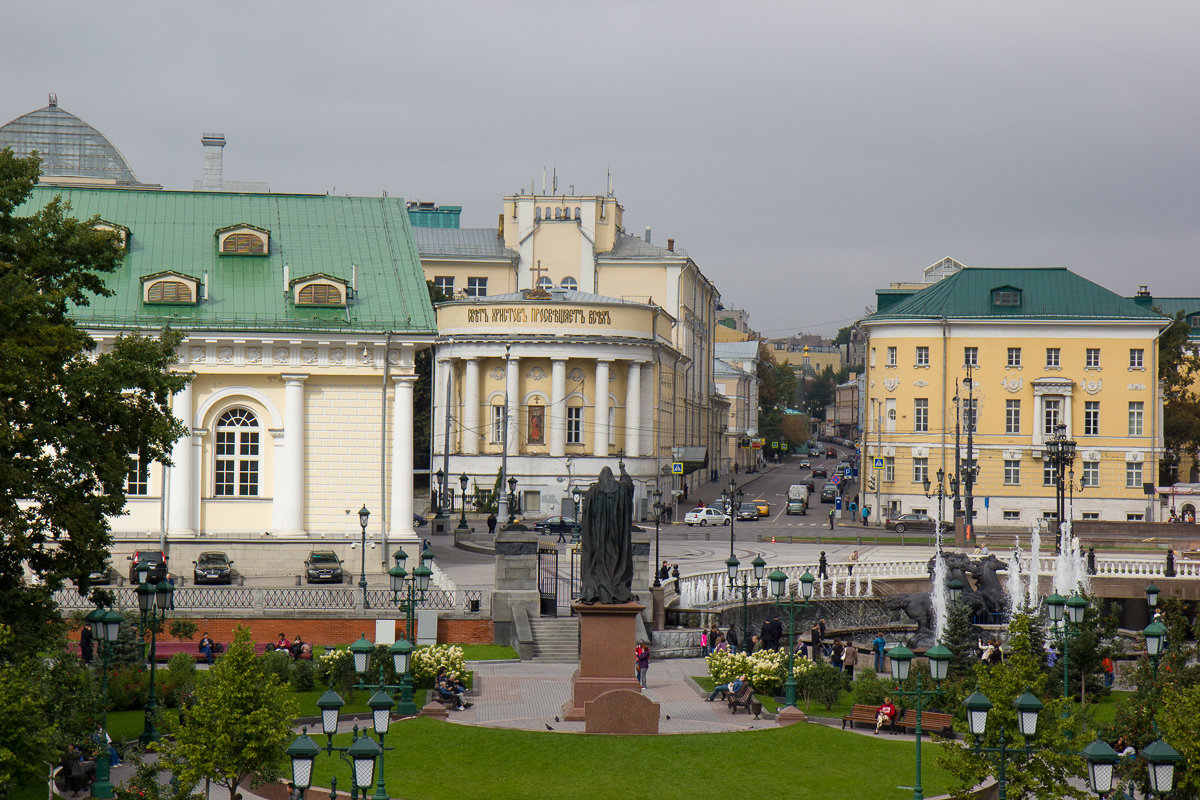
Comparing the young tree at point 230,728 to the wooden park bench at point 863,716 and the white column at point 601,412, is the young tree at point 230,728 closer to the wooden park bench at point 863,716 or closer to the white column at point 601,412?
the wooden park bench at point 863,716

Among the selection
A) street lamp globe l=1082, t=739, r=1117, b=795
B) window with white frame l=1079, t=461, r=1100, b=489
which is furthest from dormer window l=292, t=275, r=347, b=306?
window with white frame l=1079, t=461, r=1100, b=489

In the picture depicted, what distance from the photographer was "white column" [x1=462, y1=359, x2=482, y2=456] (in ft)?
264

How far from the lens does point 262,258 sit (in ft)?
162

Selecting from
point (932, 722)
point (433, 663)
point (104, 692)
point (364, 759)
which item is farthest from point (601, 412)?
point (364, 759)

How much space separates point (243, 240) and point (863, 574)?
80.7 feet

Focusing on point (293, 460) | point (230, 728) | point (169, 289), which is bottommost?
point (230, 728)

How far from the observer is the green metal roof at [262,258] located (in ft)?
155

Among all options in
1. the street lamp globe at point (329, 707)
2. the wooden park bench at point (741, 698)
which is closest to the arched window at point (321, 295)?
the wooden park bench at point (741, 698)

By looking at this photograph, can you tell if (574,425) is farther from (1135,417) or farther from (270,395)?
(270,395)

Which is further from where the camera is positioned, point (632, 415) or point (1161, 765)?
point (632, 415)

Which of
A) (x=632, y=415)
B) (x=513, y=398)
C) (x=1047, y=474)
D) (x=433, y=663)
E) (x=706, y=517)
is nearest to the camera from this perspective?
(x=433, y=663)

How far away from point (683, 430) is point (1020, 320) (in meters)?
29.5

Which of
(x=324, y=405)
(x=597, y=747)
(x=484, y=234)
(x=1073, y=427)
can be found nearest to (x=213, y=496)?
(x=324, y=405)

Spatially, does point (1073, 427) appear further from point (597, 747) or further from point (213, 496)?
point (597, 747)
